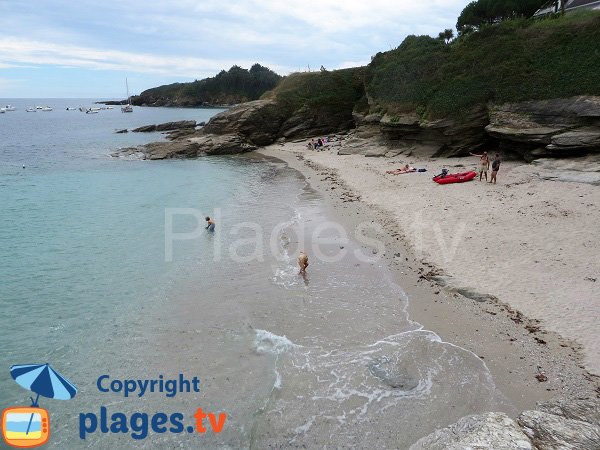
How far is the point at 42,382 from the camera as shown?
898 centimetres

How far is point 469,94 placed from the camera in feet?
104

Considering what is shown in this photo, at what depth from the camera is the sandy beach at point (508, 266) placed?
32.8ft

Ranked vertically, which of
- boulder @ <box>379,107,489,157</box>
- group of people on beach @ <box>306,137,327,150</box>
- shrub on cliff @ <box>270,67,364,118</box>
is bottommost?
group of people on beach @ <box>306,137,327,150</box>

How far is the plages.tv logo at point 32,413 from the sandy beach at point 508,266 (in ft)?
31.8

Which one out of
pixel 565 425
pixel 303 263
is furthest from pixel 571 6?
pixel 565 425

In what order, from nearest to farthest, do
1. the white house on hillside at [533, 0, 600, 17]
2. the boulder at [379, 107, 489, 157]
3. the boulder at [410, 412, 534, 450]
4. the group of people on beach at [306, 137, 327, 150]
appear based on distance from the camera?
the boulder at [410, 412, 534, 450] < the boulder at [379, 107, 489, 157] < the white house on hillside at [533, 0, 600, 17] < the group of people on beach at [306, 137, 327, 150]

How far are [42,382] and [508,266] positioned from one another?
14154mm

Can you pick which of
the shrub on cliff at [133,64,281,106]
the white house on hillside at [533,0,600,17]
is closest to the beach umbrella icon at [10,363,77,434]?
the white house on hillside at [533,0,600,17]

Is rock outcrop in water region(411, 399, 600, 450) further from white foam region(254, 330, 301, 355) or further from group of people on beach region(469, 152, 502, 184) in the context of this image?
group of people on beach region(469, 152, 502, 184)

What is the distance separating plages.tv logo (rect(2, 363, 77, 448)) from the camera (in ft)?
27.6

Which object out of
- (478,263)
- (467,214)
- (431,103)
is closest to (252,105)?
(431,103)

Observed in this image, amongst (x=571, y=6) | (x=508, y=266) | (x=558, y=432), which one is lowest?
(x=558, y=432)

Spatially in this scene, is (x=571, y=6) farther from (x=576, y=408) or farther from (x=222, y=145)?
(x=576, y=408)

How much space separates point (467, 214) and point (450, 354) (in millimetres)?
10605
